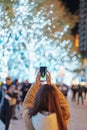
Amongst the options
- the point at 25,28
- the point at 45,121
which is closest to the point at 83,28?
the point at 25,28

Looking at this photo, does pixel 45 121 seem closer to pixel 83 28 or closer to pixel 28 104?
pixel 28 104

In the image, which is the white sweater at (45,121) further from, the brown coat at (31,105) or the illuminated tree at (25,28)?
the illuminated tree at (25,28)

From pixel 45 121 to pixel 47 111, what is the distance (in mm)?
106

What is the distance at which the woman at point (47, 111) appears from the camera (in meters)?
4.50

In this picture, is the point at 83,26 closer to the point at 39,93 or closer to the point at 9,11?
the point at 9,11

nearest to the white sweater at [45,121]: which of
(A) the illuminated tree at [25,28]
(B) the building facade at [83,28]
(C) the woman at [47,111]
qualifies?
(C) the woman at [47,111]

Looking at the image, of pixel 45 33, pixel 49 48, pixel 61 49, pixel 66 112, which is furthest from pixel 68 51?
pixel 66 112

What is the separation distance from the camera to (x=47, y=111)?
14.9 feet

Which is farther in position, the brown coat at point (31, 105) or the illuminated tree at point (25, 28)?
the illuminated tree at point (25, 28)

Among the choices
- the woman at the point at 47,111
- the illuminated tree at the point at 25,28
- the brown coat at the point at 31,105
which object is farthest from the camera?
the illuminated tree at the point at 25,28

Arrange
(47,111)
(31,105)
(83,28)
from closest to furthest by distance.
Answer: (47,111) → (31,105) → (83,28)

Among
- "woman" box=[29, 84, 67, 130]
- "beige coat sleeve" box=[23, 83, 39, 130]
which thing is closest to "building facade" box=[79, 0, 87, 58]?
"beige coat sleeve" box=[23, 83, 39, 130]

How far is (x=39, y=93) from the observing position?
4543mm

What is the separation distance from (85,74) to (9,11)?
209 ft
